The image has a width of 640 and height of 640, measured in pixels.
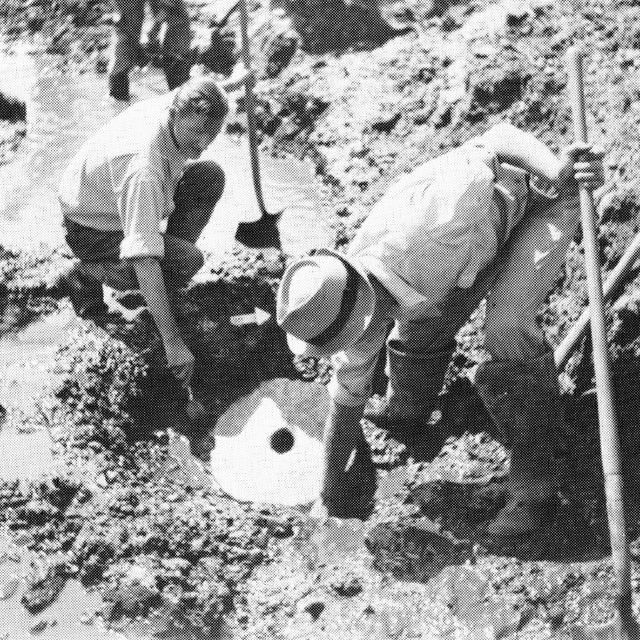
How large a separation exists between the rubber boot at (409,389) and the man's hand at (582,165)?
3.15 ft

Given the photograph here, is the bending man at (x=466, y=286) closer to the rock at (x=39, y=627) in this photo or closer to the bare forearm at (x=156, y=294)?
the bare forearm at (x=156, y=294)

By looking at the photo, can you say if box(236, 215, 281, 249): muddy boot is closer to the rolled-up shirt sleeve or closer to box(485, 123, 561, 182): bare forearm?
the rolled-up shirt sleeve

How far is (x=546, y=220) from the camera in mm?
4430

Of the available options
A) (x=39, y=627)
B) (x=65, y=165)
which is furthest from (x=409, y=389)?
(x=65, y=165)

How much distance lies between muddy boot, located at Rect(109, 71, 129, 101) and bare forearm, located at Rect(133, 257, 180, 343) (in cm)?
319

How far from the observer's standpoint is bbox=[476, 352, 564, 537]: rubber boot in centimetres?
441

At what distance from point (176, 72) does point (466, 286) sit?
13.8ft

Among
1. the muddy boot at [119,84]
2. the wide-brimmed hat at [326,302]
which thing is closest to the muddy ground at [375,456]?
the wide-brimmed hat at [326,302]

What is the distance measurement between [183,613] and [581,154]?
7.36 feet

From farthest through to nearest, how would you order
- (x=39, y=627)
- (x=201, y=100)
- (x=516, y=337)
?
(x=201, y=100) → (x=516, y=337) → (x=39, y=627)

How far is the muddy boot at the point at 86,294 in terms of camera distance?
5734 millimetres

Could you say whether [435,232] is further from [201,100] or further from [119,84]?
[119,84]

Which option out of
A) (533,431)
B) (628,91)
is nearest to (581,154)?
(533,431)

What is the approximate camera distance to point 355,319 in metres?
4.14
